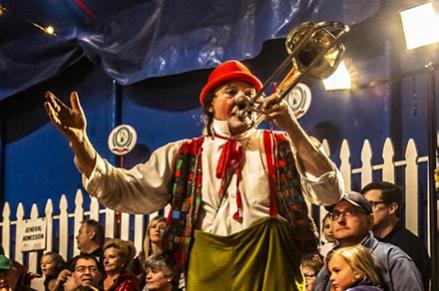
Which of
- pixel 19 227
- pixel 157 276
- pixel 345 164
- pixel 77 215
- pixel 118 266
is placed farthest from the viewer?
pixel 19 227

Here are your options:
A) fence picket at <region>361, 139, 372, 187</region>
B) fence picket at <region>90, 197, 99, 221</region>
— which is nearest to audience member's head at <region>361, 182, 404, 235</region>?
fence picket at <region>361, 139, 372, 187</region>

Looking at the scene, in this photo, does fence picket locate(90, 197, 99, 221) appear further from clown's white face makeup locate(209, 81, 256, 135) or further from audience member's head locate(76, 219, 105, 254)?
clown's white face makeup locate(209, 81, 256, 135)

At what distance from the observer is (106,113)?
8.45 metres

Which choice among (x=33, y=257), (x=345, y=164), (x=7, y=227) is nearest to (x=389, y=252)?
(x=345, y=164)

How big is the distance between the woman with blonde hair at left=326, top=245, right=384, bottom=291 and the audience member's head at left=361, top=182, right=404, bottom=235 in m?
0.86

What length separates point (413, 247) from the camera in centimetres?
536

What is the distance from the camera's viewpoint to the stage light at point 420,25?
18.7ft

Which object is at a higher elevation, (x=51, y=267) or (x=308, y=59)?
(x=308, y=59)

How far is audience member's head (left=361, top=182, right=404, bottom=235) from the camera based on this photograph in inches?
217

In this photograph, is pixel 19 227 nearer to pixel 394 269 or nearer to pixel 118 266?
pixel 118 266

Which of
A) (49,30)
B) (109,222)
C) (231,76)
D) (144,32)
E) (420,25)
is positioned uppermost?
(49,30)

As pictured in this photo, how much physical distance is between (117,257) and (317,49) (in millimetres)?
3086

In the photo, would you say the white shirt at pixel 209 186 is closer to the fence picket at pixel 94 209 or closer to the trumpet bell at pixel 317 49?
the trumpet bell at pixel 317 49

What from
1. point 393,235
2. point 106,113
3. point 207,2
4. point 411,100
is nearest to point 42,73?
point 106,113
